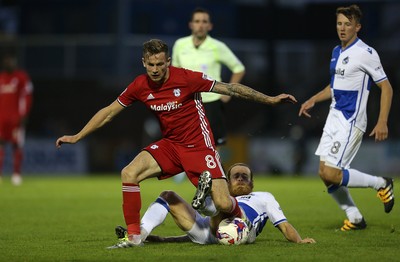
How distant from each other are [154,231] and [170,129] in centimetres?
185

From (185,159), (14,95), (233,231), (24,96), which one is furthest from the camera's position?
(14,95)

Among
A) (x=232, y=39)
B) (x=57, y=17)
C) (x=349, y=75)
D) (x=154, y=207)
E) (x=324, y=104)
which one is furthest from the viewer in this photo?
(x=57, y=17)

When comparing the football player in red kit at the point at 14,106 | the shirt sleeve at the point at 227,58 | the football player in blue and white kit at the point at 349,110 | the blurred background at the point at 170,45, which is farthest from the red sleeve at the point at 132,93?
the blurred background at the point at 170,45

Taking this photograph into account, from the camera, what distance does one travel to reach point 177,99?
29.9ft

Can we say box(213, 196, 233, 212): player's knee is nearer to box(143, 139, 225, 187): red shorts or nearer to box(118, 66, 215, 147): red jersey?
box(143, 139, 225, 187): red shorts

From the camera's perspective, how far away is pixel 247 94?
29.3ft

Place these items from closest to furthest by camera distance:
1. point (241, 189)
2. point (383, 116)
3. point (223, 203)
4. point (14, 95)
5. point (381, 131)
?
point (223, 203) → point (241, 189) → point (381, 131) → point (383, 116) → point (14, 95)

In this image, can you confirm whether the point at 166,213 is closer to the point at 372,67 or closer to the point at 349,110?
the point at 349,110

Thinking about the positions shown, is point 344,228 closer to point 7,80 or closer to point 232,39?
point 7,80

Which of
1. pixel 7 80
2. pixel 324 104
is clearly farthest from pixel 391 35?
pixel 7 80

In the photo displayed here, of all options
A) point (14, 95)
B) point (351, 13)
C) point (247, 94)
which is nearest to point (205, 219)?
point (247, 94)

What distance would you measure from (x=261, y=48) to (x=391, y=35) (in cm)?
381

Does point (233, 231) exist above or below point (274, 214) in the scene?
below

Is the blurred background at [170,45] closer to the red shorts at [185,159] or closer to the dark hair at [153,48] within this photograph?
the red shorts at [185,159]
